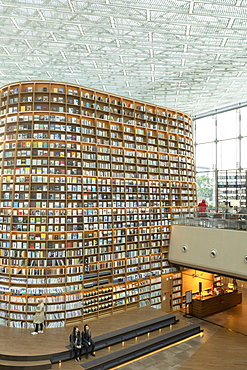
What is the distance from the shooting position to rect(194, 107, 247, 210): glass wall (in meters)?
16.5

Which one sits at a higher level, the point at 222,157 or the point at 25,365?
the point at 222,157

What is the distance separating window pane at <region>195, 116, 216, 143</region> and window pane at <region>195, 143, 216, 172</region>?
410 millimetres

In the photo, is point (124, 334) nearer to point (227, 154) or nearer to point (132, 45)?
point (132, 45)

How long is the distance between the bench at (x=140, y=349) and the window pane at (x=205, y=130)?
12254mm

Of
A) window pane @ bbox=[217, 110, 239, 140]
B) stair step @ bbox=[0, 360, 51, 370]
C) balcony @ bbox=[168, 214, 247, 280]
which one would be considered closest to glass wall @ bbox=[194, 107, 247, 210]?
window pane @ bbox=[217, 110, 239, 140]

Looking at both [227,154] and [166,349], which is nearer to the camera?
[166,349]

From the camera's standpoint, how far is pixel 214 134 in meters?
18.1

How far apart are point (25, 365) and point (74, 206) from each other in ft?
15.4

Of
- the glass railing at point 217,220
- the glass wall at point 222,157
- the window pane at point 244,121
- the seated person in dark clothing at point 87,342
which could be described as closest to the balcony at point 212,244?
the glass railing at point 217,220

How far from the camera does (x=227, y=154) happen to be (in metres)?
17.2

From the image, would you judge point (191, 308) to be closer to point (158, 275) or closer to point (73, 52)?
point (158, 275)

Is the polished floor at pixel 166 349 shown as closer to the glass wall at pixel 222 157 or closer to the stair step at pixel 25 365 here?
the stair step at pixel 25 365

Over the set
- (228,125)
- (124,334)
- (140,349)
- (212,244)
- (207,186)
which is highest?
(228,125)

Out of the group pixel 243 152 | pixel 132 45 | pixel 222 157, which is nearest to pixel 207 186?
pixel 222 157
